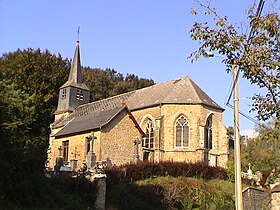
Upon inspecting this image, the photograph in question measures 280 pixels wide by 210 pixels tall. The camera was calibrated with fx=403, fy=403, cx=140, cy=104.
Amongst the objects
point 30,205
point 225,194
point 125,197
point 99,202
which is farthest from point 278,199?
point 30,205

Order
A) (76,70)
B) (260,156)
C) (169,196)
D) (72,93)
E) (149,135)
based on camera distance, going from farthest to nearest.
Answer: (76,70) → (72,93) → (260,156) → (149,135) → (169,196)

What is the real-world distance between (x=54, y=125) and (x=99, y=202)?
23.4m

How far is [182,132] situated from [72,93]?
43.9 ft

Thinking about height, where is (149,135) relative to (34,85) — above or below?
below

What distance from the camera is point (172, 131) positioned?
35875mm

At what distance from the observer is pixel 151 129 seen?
36.9m

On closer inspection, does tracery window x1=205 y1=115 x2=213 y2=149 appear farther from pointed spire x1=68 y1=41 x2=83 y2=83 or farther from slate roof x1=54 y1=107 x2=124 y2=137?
pointed spire x1=68 y1=41 x2=83 y2=83

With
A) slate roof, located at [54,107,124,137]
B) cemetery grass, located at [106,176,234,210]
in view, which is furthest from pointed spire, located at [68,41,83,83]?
cemetery grass, located at [106,176,234,210]

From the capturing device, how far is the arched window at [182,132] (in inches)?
1399

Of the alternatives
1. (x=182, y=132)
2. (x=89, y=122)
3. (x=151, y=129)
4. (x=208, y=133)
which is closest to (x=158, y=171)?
(x=89, y=122)

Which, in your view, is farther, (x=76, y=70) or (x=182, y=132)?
(x=76, y=70)

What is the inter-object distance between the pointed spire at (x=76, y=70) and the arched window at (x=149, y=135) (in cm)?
1084

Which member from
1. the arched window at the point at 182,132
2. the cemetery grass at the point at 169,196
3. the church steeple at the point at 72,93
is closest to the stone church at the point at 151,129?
the arched window at the point at 182,132

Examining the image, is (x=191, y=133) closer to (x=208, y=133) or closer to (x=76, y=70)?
(x=208, y=133)
